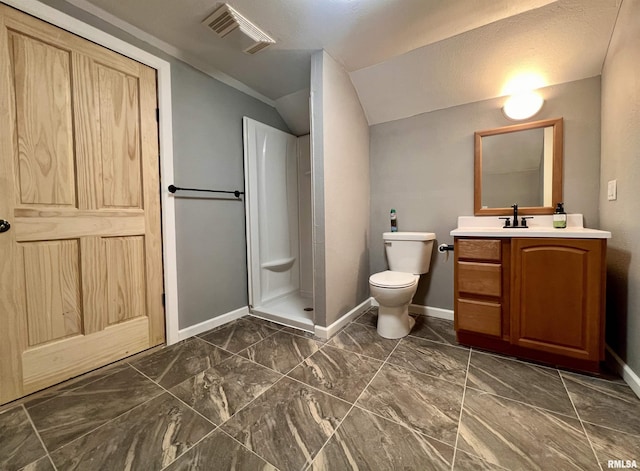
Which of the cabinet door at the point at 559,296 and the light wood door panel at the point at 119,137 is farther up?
the light wood door panel at the point at 119,137

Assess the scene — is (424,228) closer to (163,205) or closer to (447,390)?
(447,390)

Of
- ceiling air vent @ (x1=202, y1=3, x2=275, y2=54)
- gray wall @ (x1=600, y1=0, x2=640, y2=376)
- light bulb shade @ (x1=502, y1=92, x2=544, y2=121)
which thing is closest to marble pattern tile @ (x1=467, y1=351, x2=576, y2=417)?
gray wall @ (x1=600, y1=0, x2=640, y2=376)

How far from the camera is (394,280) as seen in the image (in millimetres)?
1890

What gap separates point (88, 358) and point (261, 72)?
2314 millimetres

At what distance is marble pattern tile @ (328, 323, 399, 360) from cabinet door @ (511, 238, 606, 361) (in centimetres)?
78

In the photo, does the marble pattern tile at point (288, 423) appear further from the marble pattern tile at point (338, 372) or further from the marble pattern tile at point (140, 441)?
the marble pattern tile at point (140, 441)

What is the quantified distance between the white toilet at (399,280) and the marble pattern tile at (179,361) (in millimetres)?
1129

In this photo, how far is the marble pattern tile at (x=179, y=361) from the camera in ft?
4.81

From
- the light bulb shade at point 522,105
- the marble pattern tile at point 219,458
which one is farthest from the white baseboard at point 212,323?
the light bulb shade at point 522,105

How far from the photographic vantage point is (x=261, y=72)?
212 cm

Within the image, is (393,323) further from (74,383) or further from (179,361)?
(74,383)

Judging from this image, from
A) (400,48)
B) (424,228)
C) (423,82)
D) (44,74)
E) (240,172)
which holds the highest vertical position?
(400,48)

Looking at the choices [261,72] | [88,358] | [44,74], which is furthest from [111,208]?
[261,72]

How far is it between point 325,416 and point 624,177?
6.54 ft
